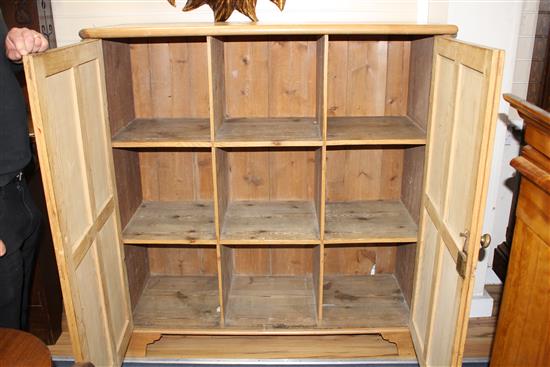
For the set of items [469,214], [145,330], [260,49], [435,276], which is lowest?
[145,330]

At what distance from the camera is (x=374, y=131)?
7.20ft

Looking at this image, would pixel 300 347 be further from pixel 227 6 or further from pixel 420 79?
pixel 227 6

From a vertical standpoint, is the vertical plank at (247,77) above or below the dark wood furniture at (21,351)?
above

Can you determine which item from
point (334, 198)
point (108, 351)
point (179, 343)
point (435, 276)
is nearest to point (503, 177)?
point (334, 198)

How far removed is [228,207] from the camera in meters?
2.55

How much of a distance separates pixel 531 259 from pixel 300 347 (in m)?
1.44

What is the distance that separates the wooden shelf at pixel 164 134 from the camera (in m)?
2.08

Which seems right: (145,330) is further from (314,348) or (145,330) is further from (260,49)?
(260,49)

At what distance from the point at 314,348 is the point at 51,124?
5.62 ft

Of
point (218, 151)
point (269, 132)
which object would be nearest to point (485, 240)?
point (269, 132)

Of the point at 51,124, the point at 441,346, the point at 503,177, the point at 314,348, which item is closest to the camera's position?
the point at 51,124

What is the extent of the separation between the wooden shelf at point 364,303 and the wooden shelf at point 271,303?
3.9 inches

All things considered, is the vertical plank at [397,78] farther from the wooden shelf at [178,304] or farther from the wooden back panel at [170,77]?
the wooden shelf at [178,304]

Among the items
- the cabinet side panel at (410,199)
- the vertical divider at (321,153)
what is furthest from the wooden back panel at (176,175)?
the cabinet side panel at (410,199)
